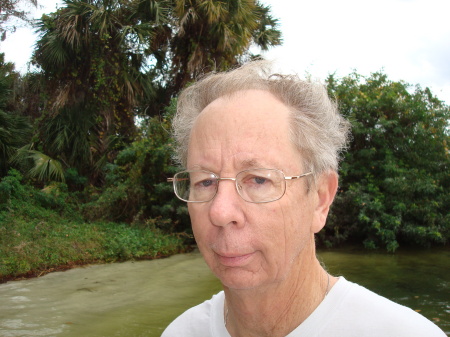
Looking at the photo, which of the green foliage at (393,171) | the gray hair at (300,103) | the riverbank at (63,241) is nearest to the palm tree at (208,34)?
the green foliage at (393,171)

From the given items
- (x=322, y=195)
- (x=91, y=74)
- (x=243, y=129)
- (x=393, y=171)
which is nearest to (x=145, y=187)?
(x=91, y=74)

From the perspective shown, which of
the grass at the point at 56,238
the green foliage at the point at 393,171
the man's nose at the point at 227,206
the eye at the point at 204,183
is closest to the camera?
the man's nose at the point at 227,206

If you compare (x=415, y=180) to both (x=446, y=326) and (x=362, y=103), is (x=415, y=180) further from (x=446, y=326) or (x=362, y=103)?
(x=446, y=326)

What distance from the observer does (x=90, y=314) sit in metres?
5.10

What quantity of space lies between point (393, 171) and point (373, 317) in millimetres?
8569

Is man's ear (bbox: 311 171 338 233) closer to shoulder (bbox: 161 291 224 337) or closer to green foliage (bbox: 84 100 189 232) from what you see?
shoulder (bbox: 161 291 224 337)

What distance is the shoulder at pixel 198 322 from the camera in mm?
1395

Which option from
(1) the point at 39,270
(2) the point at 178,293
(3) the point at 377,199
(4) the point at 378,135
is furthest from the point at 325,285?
(4) the point at 378,135

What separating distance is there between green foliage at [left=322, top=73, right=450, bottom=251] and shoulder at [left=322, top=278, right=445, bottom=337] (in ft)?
26.0

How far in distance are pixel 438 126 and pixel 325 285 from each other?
9279mm

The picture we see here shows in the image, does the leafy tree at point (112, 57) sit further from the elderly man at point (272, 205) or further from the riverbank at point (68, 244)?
the elderly man at point (272, 205)

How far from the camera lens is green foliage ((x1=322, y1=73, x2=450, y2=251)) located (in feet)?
29.1

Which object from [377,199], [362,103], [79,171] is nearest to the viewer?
[377,199]

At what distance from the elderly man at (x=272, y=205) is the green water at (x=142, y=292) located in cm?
370
